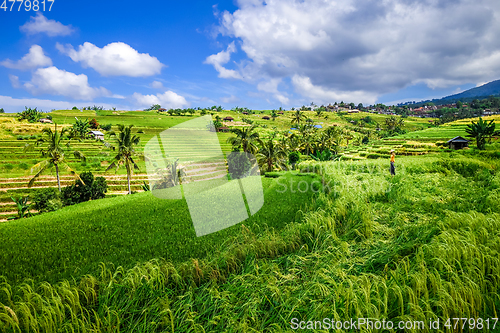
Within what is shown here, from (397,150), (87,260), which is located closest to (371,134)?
(397,150)

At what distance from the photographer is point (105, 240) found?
7605mm

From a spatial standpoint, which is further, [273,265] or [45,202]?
[45,202]

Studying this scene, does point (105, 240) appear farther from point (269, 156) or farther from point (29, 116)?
point (29, 116)

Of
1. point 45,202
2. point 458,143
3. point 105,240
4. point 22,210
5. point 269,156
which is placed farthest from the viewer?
point 458,143

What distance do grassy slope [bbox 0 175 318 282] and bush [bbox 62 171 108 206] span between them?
20378 mm

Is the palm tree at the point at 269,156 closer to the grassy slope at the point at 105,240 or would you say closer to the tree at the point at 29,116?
the grassy slope at the point at 105,240

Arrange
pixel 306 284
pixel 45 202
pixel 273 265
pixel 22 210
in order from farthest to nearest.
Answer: pixel 22 210 → pixel 45 202 → pixel 273 265 → pixel 306 284

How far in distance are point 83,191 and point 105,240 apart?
25.1m

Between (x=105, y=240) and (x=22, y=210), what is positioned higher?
(x=105, y=240)

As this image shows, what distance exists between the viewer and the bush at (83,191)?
88.1 ft

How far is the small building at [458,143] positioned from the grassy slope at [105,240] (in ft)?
117

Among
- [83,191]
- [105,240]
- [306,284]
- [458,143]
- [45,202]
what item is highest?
[458,143]

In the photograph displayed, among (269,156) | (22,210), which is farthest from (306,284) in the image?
(22,210)

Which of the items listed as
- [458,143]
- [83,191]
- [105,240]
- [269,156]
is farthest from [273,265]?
[458,143]
